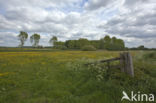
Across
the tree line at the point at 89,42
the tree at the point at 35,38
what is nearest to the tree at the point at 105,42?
the tree line at the point at 89,42

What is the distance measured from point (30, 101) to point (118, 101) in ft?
10.6

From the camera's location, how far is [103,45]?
2584 inches

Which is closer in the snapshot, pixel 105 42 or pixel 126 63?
pixel 126 63

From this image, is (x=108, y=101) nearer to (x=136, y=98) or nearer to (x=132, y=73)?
(x=136, y=98)

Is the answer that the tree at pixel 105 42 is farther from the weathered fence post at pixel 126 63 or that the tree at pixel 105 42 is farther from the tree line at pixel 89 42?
the weathered fence post at pixel 126 63

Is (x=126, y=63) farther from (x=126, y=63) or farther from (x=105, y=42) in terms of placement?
(x=105, y=42)

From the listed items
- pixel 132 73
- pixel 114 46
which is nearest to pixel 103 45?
pixel 114 46

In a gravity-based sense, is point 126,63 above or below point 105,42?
below

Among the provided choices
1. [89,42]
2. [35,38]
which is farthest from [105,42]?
[35,38]

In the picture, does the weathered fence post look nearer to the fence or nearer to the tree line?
the fence

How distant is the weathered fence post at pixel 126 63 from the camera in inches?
166

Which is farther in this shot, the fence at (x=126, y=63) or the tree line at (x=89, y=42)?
the tree line at (x=89, y=42)

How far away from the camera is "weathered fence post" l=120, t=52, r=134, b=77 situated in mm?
4209

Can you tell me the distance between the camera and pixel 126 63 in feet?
14.1
